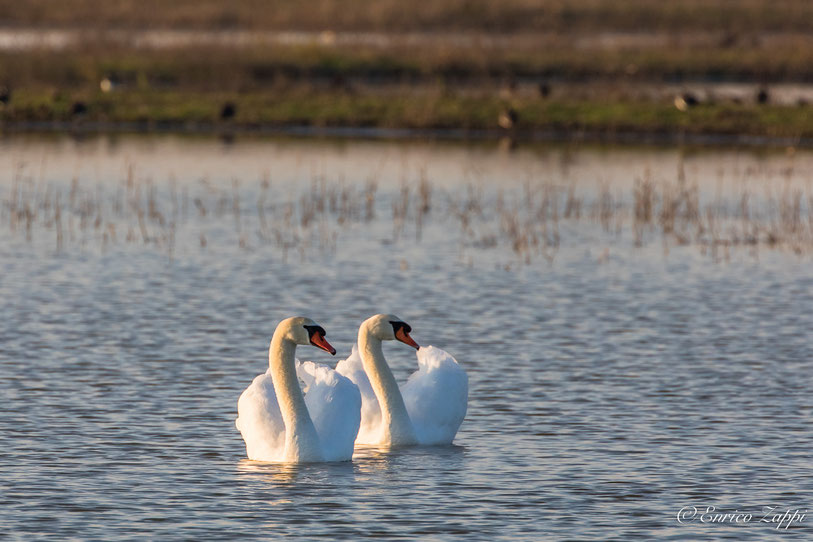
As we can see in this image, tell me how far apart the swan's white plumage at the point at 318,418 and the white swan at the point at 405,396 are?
46cm

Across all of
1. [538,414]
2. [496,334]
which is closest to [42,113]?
[496,334]

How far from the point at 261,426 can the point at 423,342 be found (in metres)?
5.85

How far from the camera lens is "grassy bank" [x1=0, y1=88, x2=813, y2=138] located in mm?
43406

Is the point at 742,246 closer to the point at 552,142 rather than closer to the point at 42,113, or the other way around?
the point at 552,142

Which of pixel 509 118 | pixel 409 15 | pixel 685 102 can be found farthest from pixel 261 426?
pixel 409 15

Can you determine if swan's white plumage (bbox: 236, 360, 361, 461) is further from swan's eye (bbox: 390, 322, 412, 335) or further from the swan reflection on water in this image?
swan's eye (bbox: 390, 322, 412, 335)

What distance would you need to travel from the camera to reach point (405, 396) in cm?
1330

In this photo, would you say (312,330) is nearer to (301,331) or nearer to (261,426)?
(301,331)

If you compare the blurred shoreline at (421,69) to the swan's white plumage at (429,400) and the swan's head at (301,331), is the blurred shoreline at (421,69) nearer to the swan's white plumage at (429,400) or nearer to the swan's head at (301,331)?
the swan's white plumage at (429,400)

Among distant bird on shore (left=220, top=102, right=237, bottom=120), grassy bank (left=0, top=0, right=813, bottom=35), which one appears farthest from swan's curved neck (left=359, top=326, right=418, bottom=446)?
grassy bank (left=0, top=0, right=813, bottom=35)

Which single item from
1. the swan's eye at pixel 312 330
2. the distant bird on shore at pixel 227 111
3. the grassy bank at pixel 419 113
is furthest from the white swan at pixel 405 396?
the distant bird on shore at pixel 227 111

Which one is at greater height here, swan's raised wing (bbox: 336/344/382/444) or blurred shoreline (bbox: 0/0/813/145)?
blurred shoreline (bbox: 0/0/813/145)

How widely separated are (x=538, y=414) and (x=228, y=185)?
1873 cm

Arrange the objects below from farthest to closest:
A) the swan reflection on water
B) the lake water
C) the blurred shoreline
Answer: the blurred shoreline
the swan reflection on water
the lake water
